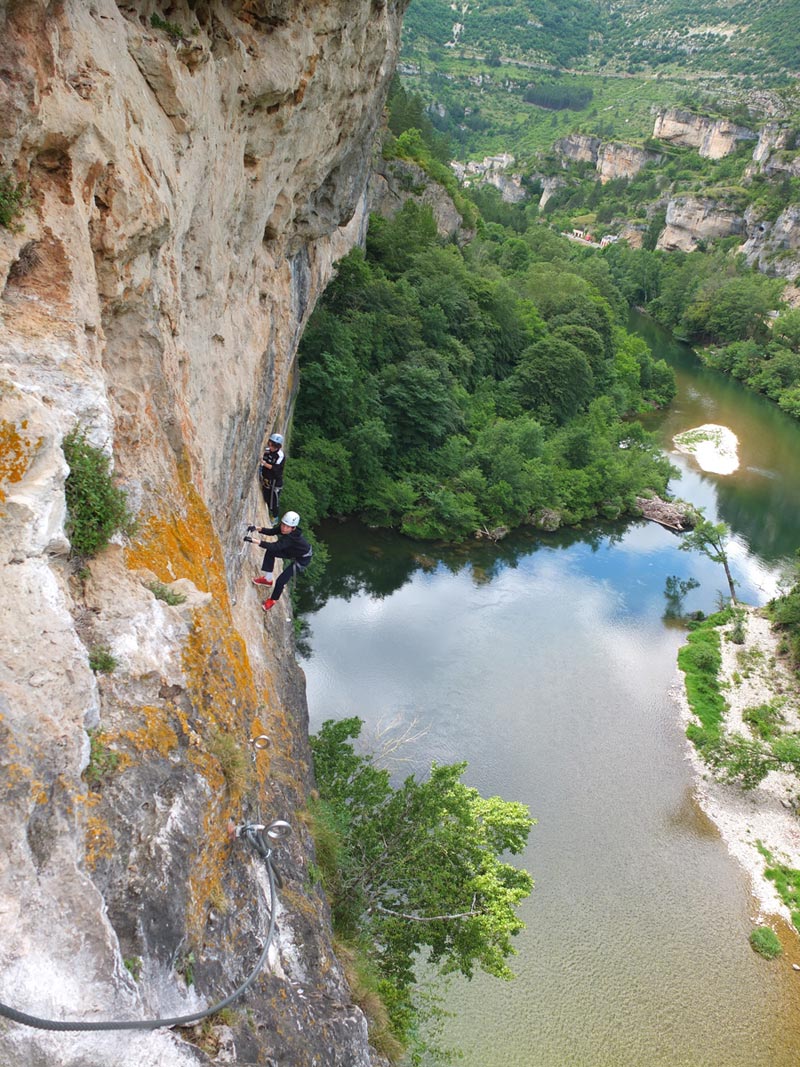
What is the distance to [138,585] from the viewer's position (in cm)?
553

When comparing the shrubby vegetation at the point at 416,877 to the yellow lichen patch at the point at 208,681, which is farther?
the shrubby vegetation at the point at 416,877

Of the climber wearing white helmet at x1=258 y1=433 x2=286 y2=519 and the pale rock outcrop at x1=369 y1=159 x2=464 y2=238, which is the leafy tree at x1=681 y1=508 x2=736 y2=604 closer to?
the climber wearing white helmet at x1=258 y1=433 x2=286 y2=519

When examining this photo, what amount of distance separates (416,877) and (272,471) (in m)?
7.77

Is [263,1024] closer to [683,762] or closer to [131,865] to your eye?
[131,865]

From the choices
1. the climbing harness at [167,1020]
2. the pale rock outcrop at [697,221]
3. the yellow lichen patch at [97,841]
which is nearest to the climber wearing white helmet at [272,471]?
the climbing harness at [167,1020]

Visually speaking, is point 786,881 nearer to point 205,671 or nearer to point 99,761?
point 205,671

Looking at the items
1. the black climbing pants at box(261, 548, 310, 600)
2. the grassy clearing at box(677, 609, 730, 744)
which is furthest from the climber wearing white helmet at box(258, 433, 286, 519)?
the grassy clearing at box(677, 609, 730, 744)

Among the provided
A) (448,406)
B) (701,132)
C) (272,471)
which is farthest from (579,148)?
(272,471)

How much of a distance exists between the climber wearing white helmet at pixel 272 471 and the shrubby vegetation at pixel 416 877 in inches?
220

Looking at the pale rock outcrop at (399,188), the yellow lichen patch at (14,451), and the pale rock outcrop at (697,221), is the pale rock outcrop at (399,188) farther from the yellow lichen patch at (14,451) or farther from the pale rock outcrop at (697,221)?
the pale rock outcrop at (697,221)

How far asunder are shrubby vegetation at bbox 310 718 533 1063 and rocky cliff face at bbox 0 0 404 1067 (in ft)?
8.19

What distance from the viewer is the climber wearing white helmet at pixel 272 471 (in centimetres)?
1368

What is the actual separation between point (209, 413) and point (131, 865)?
640 cm

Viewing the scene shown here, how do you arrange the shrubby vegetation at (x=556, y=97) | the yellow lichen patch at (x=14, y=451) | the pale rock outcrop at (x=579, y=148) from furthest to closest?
the shrubby vegetation at (x=556, y=97) < the pale rock outcrop at (x=579, y=148) < the yellow lichen patch at (x=14, y=451)
